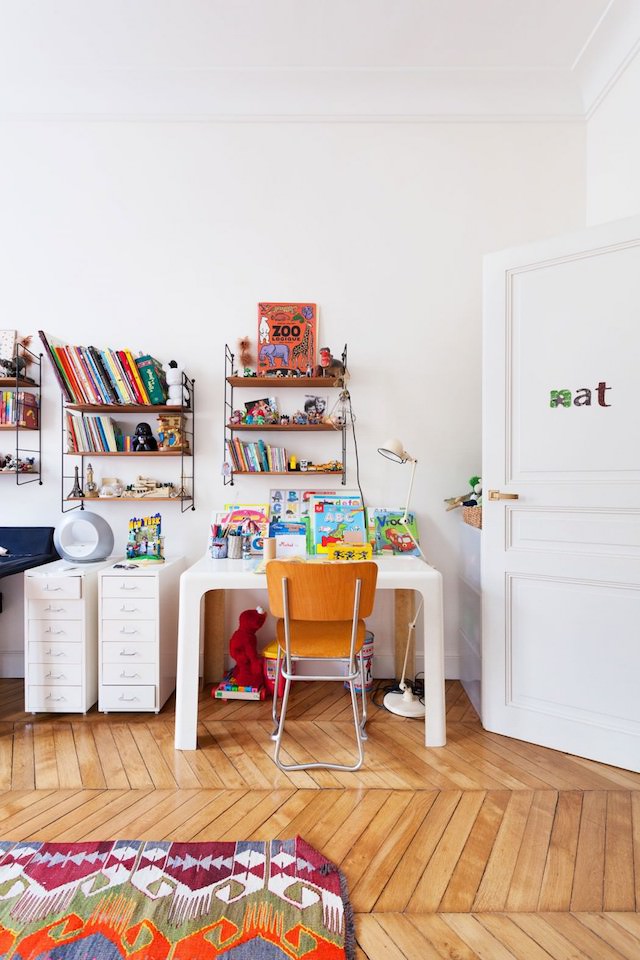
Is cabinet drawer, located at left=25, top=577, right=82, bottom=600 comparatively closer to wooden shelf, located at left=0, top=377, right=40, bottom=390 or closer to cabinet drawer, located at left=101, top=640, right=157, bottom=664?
cabinet drawer, located at left=101, top=640, right=157, bottom=664

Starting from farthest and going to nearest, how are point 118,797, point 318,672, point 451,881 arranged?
point 318,672
point 118,797
point 451,881

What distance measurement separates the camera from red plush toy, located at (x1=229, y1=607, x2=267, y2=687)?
8.26ft

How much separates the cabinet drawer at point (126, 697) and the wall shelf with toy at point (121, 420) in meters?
0.97

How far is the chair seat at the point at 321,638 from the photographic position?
1926 mm

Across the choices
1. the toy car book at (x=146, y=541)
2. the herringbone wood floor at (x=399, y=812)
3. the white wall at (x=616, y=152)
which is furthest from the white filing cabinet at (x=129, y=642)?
the white wall at (x=616, y=152)

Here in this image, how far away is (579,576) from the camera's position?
6.72ft

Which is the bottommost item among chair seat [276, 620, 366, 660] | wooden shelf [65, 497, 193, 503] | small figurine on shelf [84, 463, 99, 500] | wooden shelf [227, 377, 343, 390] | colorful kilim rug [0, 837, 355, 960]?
colorful kilim rug [0, 837, 355, 960]

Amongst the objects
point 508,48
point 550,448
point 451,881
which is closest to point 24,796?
point 451,881

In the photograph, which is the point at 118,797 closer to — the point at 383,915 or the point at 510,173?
the point at 383,915

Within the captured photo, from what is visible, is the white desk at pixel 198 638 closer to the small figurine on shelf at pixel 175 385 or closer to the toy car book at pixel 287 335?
the small figurine on shelf at pixel 175 385

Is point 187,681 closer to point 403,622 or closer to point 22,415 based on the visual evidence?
point 403,622

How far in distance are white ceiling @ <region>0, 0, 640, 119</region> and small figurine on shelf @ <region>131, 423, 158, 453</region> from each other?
180 centimetres

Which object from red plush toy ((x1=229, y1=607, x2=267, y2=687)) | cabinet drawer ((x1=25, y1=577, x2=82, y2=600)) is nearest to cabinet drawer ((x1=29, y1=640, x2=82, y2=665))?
cabinet drawer ((x1=25, y1=577, x2=82, y2=600))

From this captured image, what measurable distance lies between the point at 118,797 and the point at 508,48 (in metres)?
3.83
